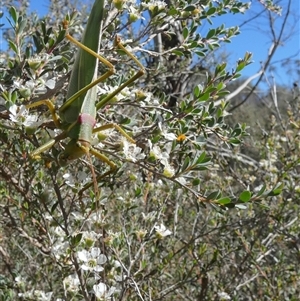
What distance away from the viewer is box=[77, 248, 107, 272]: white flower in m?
1.36

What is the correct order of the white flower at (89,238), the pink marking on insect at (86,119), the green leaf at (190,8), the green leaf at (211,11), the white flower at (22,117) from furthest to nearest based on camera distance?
the green leaf at (211,11), the green leaf at (190,8), the white flower at (89,238), the pink marking on insect at (86,119), the white flower at (22,117)

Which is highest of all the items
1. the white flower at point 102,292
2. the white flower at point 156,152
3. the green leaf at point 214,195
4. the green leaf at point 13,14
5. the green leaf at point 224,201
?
the green leaf at point 13,14

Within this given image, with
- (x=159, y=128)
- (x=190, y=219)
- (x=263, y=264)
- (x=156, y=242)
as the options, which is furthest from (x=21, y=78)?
(x=190, y=219)

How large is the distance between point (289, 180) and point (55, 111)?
65.6 inches

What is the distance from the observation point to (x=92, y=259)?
1.38 metres

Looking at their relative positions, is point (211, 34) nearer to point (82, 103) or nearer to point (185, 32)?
point (185, 32)

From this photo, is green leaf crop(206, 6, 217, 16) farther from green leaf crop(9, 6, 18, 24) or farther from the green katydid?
green leaf crop(9, 6, 18, 24)

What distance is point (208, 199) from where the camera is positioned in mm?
1280

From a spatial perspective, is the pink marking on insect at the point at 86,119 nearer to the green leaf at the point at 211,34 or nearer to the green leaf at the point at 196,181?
the green leaf at the point at 196,181

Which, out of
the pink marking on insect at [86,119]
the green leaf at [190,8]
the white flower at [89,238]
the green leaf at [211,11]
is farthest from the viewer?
the green leaf at [211,11]

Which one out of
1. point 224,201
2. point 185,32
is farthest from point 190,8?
point 224,201

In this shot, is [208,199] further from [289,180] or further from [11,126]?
[289,180]

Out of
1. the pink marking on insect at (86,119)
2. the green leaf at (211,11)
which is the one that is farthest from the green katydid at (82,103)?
the green leaf at (211,11)

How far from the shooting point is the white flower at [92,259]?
1361mm
